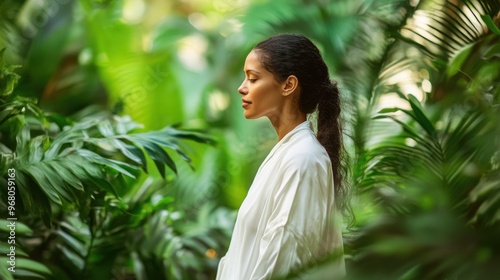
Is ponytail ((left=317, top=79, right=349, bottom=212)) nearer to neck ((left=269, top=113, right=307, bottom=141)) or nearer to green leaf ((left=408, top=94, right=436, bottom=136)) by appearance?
neck ((left=269, top=113, right=307, bottom=141))

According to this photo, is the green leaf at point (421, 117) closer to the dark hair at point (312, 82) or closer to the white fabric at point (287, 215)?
the dark hair at point (312, 82)

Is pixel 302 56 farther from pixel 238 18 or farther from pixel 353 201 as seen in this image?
pixel 238 18

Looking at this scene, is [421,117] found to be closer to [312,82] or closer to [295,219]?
[312,82]

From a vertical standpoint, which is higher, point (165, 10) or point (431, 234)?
point (431, 234)

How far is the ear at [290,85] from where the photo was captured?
1664 millimetres

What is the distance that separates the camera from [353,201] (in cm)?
208

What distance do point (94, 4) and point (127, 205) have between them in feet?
7.30

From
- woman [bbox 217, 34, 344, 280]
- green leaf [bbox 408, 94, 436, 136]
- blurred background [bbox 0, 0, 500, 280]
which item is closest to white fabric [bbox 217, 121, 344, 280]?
woman [bbox 217, 34, 344, 280]

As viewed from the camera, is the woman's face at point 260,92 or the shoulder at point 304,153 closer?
the shoulder at point 304,153

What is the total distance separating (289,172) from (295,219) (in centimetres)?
10

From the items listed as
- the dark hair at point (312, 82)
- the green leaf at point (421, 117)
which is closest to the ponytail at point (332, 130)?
the dark hair at point (312, 82)

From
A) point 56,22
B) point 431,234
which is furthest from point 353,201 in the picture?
point 56,22

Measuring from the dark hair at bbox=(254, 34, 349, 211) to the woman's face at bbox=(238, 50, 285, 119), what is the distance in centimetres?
2

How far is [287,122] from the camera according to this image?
1666 millimetres
